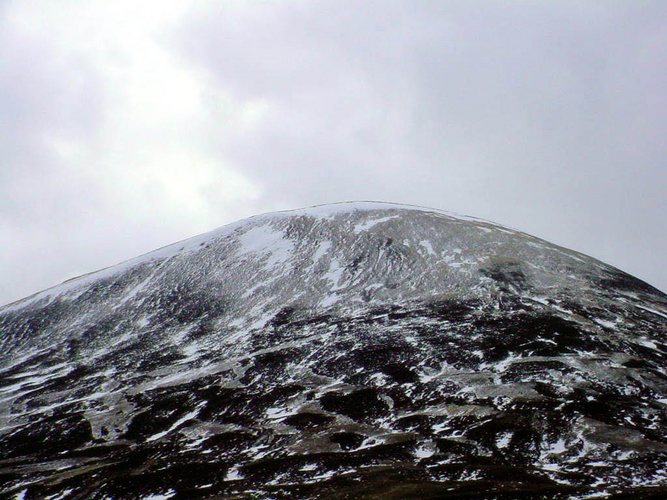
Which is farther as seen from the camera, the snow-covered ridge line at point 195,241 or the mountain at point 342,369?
the snow-covered ridge line at point 195,241

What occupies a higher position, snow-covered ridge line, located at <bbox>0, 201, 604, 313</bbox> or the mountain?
snow-covered ridge line, located at <bbox>0, 201, 604, 313</bbox>

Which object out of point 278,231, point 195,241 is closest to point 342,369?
point 278,231

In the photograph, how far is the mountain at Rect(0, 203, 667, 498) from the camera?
2030 inches

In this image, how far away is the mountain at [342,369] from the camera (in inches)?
2030

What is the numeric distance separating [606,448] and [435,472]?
15.8m

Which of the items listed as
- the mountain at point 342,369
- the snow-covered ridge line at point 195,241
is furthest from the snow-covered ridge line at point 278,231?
the mountain at point 342,369

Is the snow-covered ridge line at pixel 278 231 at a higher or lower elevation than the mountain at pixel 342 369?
higher

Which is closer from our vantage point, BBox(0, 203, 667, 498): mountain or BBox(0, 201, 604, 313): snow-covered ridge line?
BBox(0, 203, 667, 498): mountain

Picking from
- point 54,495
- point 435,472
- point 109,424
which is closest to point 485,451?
point 435,472

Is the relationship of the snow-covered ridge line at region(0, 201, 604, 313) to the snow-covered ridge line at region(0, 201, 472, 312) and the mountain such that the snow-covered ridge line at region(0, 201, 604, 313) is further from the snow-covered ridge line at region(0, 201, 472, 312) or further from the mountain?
the mountain

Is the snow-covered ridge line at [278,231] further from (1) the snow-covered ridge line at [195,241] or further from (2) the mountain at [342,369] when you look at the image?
(2) the mountain at [342,369]

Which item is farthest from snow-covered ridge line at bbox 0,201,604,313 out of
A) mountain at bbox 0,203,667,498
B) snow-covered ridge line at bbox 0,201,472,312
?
mountain at bbox 0,203,667,498

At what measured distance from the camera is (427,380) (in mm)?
75188

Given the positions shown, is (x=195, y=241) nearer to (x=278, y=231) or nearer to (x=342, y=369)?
(x=278, y=231)
